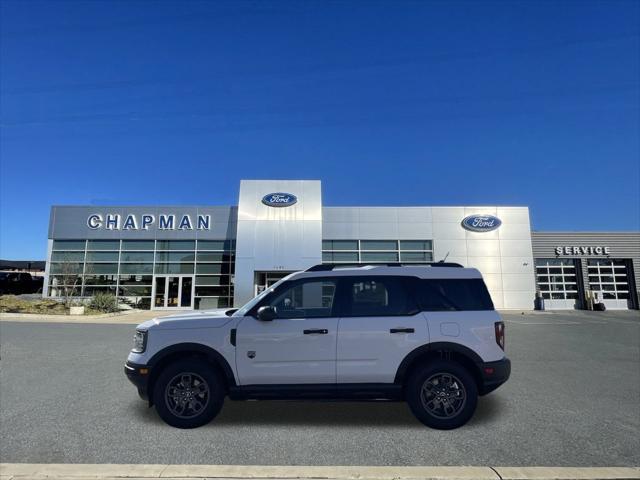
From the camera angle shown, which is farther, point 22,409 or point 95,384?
point 95,384

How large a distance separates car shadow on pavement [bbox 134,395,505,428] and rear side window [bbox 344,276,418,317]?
4.01ft

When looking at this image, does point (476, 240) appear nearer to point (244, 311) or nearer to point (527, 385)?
point (527, 385)

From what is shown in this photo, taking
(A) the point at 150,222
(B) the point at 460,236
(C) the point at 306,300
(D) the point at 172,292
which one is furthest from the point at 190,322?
(B) the point at 460,236

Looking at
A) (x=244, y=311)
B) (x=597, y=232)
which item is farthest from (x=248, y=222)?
(x=597, y=232)

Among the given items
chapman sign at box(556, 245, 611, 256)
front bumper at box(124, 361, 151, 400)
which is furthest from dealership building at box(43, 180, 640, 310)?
front bumper at box(124, 361, 151, 400)

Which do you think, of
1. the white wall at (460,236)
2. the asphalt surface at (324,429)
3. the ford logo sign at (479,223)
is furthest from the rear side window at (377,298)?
the ford logo sign at (479,223)

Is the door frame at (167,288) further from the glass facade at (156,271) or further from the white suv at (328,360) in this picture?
the white suv at (328,360)

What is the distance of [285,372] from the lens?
4.61 metres

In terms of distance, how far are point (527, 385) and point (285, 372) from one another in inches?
176

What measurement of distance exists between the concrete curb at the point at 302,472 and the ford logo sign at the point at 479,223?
24370 mm

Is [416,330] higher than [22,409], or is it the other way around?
[416,330]

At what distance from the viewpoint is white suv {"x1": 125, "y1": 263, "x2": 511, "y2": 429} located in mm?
4605

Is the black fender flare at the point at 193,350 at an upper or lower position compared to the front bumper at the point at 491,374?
upper

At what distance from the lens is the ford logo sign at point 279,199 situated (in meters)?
24.6
